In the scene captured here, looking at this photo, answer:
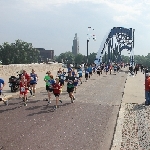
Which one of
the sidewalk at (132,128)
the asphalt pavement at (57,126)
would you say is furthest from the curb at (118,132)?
the asphalt pavement at (57,126)

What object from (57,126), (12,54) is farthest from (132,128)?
(12,54)

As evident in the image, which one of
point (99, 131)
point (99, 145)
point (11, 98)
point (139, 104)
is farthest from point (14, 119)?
point (139, 104)

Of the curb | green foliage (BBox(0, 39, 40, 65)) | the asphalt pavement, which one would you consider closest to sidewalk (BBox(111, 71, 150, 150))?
the curb

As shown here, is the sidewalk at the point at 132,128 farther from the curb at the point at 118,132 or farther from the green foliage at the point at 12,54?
the green foliage at the point at 12,54

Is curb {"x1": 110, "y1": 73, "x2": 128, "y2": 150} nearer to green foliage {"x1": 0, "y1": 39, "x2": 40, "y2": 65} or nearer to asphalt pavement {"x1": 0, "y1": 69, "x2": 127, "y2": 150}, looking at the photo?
asphalt pavement {"x1": 0, "y1": 69, "x2": 127, "y2": 150}

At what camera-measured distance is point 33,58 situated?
402 ft

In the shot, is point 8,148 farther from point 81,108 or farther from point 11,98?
point 11,98

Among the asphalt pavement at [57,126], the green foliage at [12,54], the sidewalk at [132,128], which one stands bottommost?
the sidewalk at [132,128]

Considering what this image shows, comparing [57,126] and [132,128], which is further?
[132,128]

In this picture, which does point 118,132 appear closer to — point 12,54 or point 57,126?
point 57,126

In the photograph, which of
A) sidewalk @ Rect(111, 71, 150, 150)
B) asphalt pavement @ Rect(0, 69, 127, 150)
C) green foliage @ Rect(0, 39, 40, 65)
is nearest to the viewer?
asphalt pavement @ Rect(0, 69, 127, 150)

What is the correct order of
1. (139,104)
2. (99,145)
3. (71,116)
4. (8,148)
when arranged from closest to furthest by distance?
(8,148) → (99,145) → (71,116) → (139,104)

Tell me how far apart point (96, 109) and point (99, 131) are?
13.5ft

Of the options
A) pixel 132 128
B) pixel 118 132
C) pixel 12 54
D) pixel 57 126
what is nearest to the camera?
pixel 118 132
